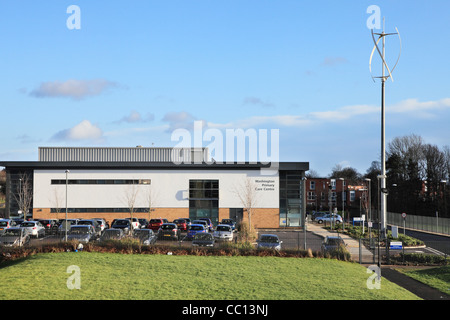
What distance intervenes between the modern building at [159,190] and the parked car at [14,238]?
85.9ft

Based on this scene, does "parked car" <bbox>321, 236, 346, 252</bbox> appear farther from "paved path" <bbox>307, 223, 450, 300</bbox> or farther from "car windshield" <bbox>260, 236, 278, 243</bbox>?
"car windshield" <bbox>260, 236, 278, 243</bbox>

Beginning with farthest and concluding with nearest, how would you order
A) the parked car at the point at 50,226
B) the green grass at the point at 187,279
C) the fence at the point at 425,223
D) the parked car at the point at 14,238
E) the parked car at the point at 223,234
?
the fence at the point at 425,223, the parked car at the point at 50,226, the parked car at the point at 223,234, the parked car at the point at 14,238, the green grass at the point at 187,279

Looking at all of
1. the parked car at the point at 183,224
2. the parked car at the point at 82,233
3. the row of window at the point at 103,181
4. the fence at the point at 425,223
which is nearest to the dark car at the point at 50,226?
the parked car at the point at 82,233

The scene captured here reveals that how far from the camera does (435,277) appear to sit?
25.0 metres

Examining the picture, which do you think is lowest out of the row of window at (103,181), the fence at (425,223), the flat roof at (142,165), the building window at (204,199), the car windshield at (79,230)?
the fence at (425,223)

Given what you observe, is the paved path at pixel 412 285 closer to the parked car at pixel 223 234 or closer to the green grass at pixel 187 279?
the green grass at pixel 187 279

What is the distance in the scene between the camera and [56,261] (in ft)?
71.9

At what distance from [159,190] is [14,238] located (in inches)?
1168

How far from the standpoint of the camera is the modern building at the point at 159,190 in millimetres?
60562

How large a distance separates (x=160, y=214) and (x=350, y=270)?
39748mm

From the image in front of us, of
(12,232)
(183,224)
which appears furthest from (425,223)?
(12,232)
